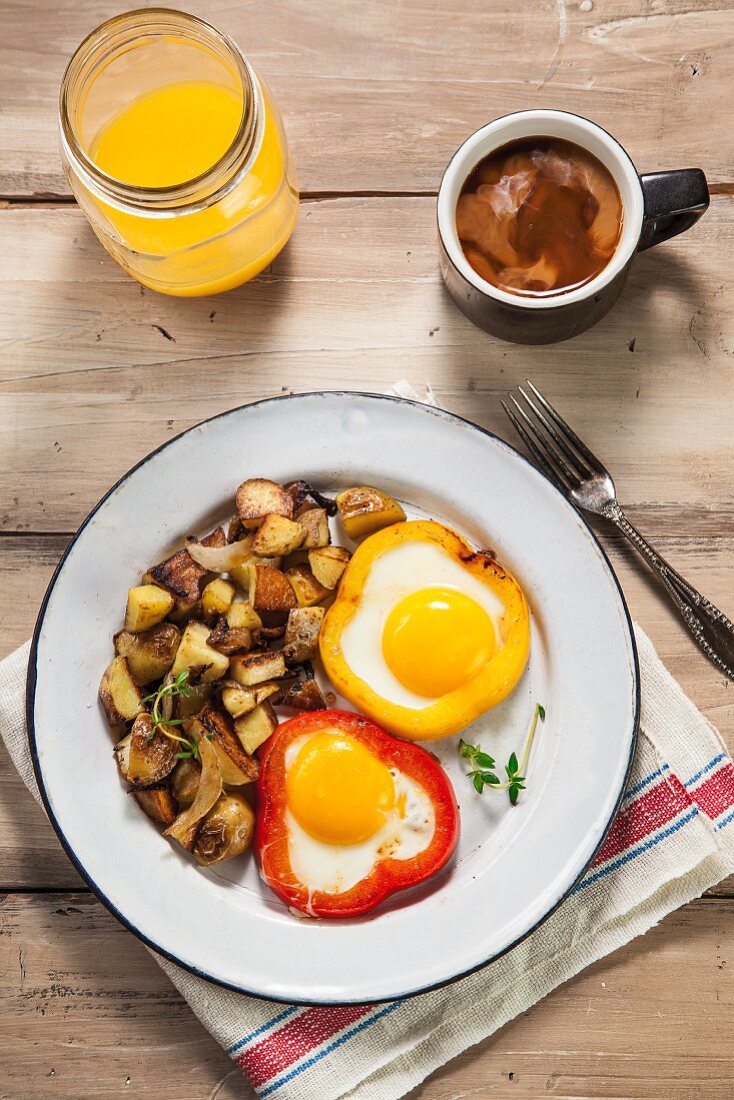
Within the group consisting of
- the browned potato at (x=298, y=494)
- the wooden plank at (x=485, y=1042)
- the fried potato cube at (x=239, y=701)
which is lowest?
the wooden plank at (x=485, y=1042)

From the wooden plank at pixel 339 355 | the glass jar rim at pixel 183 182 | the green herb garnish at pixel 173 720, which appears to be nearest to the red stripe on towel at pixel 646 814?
the wooden plank at pixel 339 355

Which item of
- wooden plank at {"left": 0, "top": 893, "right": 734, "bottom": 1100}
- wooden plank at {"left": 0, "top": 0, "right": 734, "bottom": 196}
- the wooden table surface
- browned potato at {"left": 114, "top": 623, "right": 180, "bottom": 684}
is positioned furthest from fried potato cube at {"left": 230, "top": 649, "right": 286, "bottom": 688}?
wooden plank at {"left": 0, "top": 0, "right": 734, "bottom": 196}

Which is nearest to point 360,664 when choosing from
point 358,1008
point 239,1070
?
point 358,1008

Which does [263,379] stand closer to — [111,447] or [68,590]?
[111,447]

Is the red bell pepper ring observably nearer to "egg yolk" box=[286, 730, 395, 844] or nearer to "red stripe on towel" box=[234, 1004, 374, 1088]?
"egg yolk" box=[286, 730, 395, 844]

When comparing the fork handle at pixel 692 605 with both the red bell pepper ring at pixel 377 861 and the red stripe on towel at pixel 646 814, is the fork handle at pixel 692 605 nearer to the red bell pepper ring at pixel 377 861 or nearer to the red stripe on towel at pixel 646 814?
the red stripe on towel at pixel 646 814

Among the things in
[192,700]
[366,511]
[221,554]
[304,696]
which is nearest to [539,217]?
[366,511]
